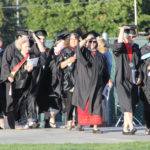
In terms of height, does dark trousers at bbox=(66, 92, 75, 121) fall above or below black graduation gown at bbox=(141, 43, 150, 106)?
below

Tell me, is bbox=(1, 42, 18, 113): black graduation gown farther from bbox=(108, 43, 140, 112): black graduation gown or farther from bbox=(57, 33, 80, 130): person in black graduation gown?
bbox=(108, 43, 140, 112): black graduation gown

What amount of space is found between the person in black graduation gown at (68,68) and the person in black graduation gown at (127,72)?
1262 mm

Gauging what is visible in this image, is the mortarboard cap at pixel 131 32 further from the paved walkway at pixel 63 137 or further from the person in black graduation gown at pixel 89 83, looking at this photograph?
the paved walkway at pixel 63 137

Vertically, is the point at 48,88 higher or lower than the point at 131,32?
lower

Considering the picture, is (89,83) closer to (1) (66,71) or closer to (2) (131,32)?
(1) (66,71)

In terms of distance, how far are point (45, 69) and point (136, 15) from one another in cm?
3294

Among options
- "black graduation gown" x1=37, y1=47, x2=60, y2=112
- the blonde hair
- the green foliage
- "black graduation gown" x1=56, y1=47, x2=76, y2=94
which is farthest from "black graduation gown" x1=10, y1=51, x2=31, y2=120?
the green foliage

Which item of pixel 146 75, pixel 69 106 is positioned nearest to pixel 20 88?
pixel 69 106

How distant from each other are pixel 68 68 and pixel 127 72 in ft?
5.28

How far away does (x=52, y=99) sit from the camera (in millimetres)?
14398

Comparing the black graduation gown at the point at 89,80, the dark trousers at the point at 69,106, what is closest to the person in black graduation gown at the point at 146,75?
the black graduation gown at the point at 89,80

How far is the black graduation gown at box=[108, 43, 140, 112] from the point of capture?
12.2 meters

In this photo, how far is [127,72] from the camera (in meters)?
12.3

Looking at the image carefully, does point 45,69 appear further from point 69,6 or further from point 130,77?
point 69,6
